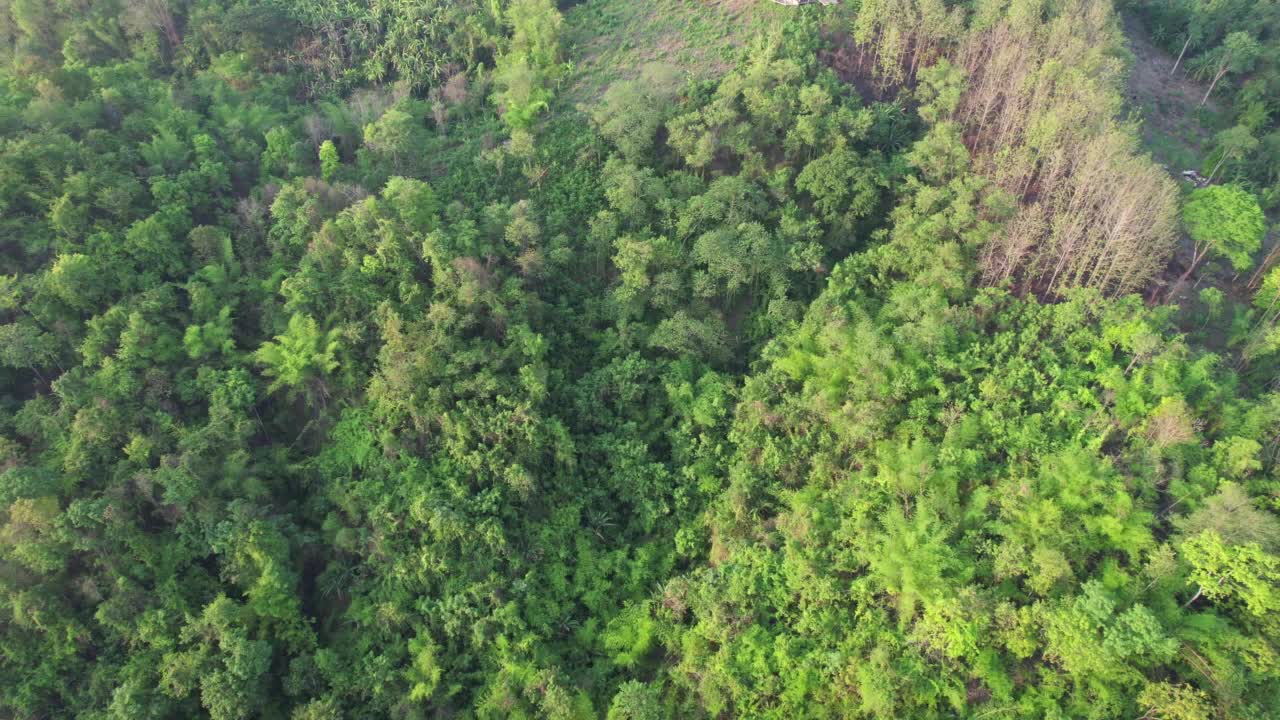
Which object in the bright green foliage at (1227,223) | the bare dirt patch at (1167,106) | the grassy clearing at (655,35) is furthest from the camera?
the grassy clearing at (655,35)

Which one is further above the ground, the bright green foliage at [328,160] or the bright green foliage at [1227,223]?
the bright green foliage at [1227,223]

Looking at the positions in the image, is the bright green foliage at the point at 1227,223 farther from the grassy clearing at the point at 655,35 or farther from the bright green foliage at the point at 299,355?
the bright green foliage at the point at 299,355

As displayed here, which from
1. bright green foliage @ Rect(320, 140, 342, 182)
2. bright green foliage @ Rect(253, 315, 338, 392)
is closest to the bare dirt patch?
bright green foliage @ Rect(253, 315, 338, 392)

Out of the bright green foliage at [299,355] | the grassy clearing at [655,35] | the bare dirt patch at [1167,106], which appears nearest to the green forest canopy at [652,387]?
the bright green foliage at [299,355]

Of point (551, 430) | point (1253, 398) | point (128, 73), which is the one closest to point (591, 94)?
point (551, 430)

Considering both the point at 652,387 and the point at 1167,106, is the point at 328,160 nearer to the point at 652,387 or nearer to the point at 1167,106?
the point at 652,387

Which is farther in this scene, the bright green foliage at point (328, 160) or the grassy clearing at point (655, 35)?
the grassy clearing at point (655, 35)

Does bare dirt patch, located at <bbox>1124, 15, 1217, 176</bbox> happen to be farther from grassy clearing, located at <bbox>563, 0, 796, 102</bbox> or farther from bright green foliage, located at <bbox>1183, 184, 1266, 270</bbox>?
grassy clearing, located at <bbox>563, 0, 796, 102</bbox>

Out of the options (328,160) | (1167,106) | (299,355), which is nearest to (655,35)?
(328,160)

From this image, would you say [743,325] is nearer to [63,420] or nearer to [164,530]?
[164,530]
